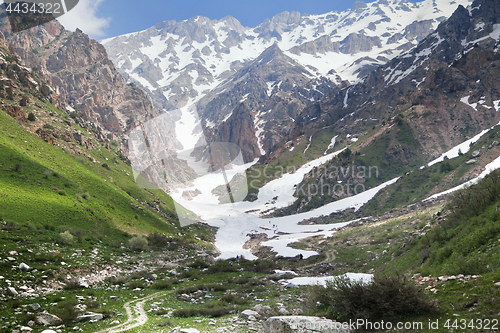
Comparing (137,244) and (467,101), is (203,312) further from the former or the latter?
(467,101)

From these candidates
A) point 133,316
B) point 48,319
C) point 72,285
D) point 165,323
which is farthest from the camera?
point 72,285

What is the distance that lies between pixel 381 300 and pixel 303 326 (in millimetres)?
3216

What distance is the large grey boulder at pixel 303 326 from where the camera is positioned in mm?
10148

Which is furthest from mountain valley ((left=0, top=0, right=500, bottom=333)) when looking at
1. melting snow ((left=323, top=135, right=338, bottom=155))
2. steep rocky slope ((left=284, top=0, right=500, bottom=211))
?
melting snow ((left=323, top=135, right=338, bottom=155))

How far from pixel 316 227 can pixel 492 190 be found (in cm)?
7078

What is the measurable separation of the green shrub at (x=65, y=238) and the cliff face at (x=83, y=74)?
5331 inches

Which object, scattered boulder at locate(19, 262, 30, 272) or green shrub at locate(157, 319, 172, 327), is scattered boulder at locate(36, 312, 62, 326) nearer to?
green shrub at locate(157, 319, 172, 327)

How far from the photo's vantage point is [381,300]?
10.3 metres

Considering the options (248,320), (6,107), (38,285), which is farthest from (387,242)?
(6,107)

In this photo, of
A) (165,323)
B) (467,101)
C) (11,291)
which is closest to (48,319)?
(11,291)

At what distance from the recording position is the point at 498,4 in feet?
547

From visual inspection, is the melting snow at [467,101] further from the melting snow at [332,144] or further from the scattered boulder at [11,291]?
the scattered boulder at [11,291]

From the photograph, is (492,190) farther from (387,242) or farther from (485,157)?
(485,157)

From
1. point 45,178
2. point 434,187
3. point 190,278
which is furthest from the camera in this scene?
point 434,187
